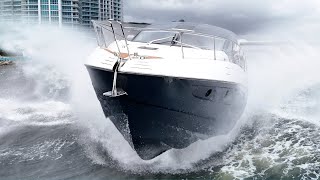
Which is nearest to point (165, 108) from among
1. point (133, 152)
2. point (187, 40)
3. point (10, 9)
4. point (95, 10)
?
point (133, 152)

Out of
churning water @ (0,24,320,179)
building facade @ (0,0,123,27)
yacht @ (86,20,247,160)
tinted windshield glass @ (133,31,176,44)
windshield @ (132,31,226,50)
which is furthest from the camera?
building facade @ (0,0,123,27)

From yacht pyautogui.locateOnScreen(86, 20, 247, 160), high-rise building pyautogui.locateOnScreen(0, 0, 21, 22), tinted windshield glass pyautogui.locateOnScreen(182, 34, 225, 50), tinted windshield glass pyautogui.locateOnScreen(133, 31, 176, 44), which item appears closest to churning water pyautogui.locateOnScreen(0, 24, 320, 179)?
yacht pyautogui.locateOnScreen(86, 20, 247, 160)

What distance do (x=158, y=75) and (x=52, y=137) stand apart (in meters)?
4.85

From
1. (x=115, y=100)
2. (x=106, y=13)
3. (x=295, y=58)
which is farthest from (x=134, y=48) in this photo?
(x=106, y=13)

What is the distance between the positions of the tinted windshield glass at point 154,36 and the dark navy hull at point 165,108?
175 centimetres

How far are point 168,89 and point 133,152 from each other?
2366mm

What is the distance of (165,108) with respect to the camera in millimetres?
7551

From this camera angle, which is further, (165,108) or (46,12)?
(46,12)

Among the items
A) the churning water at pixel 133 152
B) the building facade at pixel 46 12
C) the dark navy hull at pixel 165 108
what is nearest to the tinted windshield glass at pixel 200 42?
the dark navy hull at pixel 165 108

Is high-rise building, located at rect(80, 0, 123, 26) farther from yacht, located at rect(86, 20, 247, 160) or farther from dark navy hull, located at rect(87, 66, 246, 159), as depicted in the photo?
dark navy hull, located at rect(87, 66, 246, 159)

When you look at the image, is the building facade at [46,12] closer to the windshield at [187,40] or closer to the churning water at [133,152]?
the churning water at [133,152]

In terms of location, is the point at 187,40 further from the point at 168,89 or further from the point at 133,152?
the point at 133,152

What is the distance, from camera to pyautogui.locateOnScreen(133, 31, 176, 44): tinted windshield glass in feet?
28.6

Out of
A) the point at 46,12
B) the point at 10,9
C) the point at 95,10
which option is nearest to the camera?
the point at 46,12
